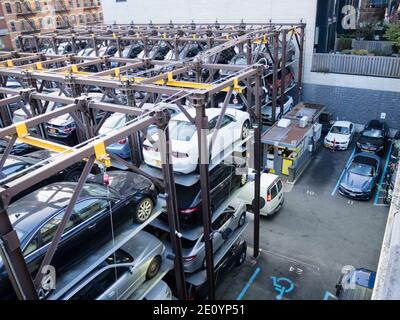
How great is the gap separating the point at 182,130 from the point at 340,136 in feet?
42.6

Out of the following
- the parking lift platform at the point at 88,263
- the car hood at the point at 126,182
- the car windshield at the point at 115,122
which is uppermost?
the car hood at the point at 126,182

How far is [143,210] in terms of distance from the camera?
7230 millimetres

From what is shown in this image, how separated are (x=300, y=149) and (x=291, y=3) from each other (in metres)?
10.7

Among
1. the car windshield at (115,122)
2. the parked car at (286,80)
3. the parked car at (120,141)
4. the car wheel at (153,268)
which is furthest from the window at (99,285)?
the parked car at (286,80)

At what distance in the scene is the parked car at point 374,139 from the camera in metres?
17.8

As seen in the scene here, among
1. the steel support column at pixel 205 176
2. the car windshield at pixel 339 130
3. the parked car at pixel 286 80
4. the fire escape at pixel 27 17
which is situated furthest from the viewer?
the fire escape at pixel 27 17

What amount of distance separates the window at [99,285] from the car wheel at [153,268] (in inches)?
26.4

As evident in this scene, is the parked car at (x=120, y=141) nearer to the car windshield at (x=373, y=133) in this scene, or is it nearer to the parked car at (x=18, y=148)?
the parked car at (x=18, y=148)

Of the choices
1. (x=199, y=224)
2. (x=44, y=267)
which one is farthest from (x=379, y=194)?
(x=44, y=267)

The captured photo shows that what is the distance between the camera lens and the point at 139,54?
23.5 meters

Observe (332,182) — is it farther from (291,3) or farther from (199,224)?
(291,3)

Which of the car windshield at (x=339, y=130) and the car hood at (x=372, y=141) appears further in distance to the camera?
the car windshield at (x=339, y=130)

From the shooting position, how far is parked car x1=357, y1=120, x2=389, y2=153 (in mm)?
17828

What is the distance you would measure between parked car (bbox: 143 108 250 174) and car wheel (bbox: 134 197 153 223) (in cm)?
112
